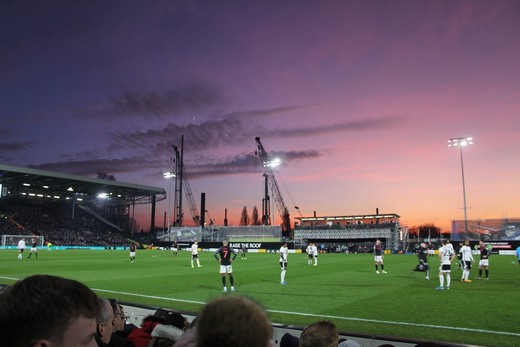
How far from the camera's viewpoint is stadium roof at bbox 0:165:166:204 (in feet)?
232

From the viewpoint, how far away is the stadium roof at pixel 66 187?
70.8 m

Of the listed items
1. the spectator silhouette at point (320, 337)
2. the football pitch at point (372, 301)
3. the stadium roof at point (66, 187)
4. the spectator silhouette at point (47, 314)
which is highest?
the stadium roof at point (66, 187)

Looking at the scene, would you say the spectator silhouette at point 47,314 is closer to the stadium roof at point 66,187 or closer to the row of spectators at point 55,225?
the stadium roof at point 66,187

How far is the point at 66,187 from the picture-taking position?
272ft

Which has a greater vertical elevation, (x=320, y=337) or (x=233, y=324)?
(x=233, y=324)

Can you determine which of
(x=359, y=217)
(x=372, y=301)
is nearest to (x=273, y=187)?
(x=359, y=217)

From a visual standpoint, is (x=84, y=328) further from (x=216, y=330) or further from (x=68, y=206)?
(x=68, y=206)

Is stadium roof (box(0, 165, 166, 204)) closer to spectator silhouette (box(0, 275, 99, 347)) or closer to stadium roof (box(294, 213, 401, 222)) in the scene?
stadium roof (box(294, 213, 401, 222))

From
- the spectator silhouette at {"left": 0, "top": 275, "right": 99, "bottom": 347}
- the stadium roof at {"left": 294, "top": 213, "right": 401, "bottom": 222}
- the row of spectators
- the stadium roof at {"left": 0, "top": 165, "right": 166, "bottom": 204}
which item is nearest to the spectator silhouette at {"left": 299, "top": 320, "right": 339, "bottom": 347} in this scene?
the spectator silhouette at {"left": 0, "top": 275, "right": 99, "bottom": 347}

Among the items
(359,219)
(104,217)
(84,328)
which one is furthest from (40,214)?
(84,328)

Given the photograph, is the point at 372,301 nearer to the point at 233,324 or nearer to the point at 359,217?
the point at 233,324

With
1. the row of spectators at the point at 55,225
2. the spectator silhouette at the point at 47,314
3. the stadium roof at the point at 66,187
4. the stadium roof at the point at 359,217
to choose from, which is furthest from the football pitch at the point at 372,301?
the stadium roof at the point at 359,217

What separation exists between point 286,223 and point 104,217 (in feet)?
205

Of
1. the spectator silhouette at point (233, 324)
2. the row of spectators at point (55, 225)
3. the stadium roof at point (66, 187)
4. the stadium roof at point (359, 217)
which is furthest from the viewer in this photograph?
the stadium roof at point (359, 217)
